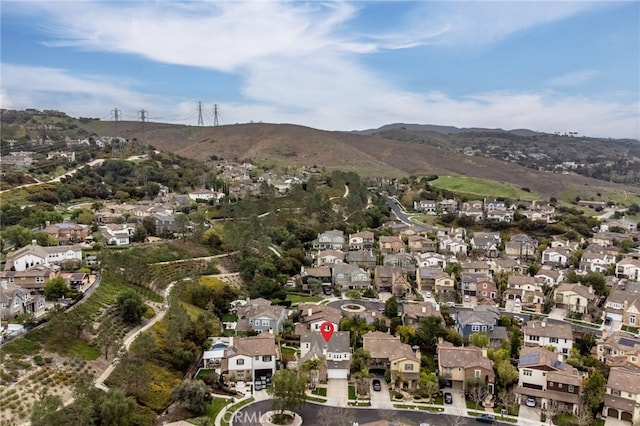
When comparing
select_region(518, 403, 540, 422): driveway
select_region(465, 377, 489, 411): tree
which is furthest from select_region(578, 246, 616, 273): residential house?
select_region(465, 377, 489, 411): tree

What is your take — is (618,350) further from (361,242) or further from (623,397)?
(361,242)

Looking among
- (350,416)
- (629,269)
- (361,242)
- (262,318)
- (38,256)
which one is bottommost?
(350,416)

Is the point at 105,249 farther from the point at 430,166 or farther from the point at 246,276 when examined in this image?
the point at 430,166

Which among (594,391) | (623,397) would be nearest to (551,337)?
(594,391)

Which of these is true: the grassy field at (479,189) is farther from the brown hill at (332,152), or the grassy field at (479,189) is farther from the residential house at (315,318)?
the residential house at (315,318)

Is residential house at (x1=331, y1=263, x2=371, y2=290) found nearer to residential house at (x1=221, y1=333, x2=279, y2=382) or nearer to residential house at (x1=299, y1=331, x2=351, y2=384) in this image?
residential house at (x1=299, y1=331, x2=351, y2=384)
